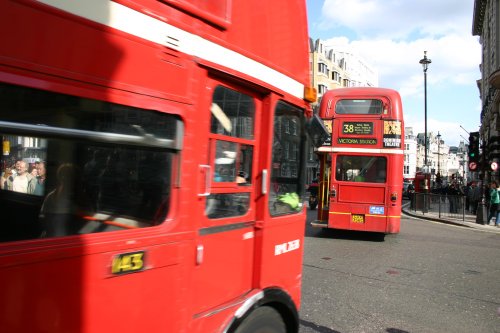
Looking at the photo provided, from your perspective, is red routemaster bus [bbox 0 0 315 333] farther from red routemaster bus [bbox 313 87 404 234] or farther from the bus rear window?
the bus rear window

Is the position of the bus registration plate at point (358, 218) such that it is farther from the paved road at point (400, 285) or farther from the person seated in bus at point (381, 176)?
the person seated in bus at point (381, 176)

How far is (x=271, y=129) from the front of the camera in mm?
2953

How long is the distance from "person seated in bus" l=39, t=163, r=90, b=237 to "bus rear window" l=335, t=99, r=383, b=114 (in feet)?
33.1

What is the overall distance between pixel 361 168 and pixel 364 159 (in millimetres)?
245

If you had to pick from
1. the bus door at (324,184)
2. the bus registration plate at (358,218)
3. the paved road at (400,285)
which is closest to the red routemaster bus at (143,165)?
the paved road at (400,285)

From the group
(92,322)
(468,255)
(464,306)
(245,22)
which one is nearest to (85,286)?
(92,322)

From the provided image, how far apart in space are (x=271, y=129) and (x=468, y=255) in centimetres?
825

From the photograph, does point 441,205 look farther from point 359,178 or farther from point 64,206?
point 64,206

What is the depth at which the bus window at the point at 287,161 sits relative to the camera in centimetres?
310

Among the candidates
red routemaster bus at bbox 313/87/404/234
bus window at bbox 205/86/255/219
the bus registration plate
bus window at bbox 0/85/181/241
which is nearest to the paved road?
the bus registration plate

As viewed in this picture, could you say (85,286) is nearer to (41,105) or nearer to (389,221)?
(41,105)

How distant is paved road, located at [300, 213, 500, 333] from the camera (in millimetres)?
5039

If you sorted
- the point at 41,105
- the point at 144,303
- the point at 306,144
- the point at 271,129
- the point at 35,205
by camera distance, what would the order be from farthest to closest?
the point at 306,144
the point at 271,129
the point at 144,303
the point at 35,205
the point at 41,105

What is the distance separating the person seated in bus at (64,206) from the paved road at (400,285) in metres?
3.50
